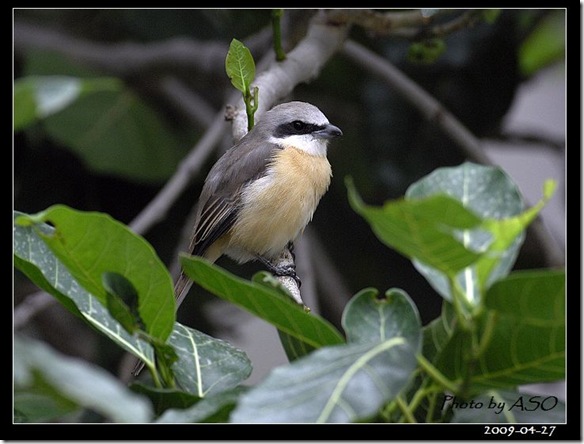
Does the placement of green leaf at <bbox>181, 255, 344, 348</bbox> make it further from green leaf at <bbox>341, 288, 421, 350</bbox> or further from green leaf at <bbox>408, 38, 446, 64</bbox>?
green leaf at <bbox>408, 38, 446, 64</bbox>

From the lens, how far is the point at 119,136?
4121mm

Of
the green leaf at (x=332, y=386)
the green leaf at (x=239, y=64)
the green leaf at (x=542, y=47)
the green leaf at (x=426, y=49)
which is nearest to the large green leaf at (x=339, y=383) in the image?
the green leaf at (x=332, y=386)

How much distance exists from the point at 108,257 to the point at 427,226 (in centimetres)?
58

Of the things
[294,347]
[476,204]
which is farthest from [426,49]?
[294,347]

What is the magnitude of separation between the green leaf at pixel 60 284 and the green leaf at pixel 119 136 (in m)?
2.38

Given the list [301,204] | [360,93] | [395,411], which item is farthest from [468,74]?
[395,411]

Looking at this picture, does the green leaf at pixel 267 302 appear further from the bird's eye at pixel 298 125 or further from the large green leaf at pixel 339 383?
the bird's eye at pixel 298 125

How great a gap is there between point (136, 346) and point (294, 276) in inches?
57.3

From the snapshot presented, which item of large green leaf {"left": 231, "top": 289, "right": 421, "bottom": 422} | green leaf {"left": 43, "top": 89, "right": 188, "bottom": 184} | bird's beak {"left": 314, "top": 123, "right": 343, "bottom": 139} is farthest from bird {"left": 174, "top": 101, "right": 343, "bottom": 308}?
large green leaf {"left": 231, "top": 289, "right": 421, "bottom": 422}

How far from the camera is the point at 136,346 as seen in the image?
63.9 inches

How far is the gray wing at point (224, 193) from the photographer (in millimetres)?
3387

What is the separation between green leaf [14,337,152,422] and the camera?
39.4 inches
